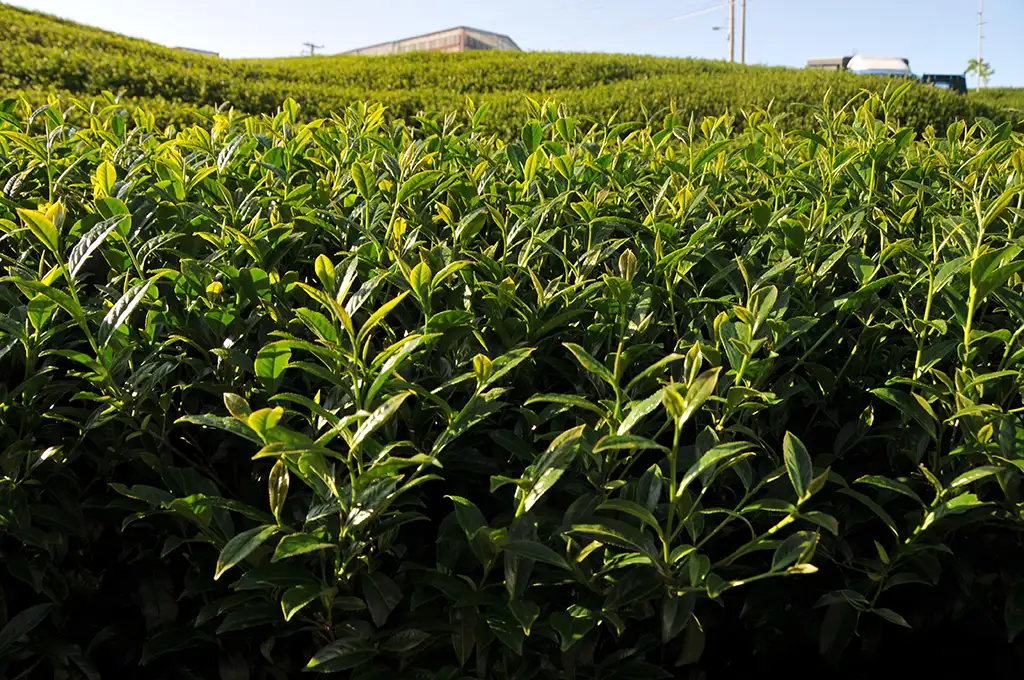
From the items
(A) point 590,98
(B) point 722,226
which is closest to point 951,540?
(B) point 722,226

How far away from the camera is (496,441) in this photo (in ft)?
4.94

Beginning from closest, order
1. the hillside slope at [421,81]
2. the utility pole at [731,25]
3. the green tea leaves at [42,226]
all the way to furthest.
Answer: the green tea leaves at [42,226] < the hillside slope at [421,81] < the utility pole at [731,25]

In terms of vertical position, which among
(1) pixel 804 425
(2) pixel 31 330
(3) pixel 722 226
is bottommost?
(1) pixel 804 425

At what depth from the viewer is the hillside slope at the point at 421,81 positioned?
10141 mm

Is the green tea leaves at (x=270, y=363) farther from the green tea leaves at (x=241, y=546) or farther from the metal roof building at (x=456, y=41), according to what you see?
the metal roof building at (x=456, y=41)

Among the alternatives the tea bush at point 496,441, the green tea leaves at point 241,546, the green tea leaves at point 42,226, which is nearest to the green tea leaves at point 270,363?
the tea bush at point 496,441

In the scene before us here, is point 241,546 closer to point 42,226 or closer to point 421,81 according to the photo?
point 42,226

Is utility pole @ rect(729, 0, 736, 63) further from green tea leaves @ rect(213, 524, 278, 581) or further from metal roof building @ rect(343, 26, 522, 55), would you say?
green tea leaves @ rect(213, 524, 278, 581)

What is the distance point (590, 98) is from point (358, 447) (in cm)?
1069

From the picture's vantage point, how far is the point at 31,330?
62.4 inches

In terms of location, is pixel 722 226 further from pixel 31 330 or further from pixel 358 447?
pixel 31 330

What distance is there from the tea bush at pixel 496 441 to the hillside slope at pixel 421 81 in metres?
6.64

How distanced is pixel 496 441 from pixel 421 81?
41.5 feet

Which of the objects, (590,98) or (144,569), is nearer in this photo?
(144,569)
